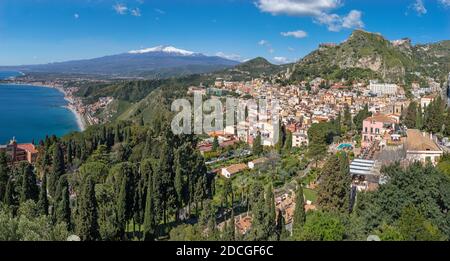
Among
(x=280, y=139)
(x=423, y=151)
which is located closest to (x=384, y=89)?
(x=280, y=139)

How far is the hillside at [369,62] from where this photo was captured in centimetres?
4800

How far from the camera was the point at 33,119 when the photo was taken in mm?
48938

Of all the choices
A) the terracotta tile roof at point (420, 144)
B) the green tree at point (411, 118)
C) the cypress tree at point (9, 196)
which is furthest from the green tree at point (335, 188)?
the green tree at point (411, 118)

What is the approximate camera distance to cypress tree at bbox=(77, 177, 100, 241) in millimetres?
8273

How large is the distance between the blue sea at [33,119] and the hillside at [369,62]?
93.7ft

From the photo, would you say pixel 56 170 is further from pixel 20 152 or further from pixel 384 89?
pixel 384 89

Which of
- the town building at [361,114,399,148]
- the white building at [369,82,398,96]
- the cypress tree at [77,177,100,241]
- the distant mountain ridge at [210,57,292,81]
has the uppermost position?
the distant mountain ridge at [210,57,292,81]

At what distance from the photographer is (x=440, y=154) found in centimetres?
1277

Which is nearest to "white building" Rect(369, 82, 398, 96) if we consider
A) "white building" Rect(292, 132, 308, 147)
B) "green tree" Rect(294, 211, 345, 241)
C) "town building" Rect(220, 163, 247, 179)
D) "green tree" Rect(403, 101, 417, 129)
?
"green tree" Rect(403, 101, 417, 129)

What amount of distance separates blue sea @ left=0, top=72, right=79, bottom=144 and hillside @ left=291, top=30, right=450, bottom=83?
2856 cm

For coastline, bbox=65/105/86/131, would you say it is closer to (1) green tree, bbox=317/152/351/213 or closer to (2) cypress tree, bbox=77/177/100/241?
(2) cypress tree, bbox=77/177/100/241

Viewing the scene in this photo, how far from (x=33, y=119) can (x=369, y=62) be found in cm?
4126

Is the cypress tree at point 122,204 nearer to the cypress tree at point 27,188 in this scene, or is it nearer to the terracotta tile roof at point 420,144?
the cypress tree at point 27,188
